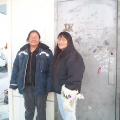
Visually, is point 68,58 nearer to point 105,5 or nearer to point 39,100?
point 39,100

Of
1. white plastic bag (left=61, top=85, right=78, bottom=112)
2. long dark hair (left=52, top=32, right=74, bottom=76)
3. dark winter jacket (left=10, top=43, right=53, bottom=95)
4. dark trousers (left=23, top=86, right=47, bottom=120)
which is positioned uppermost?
long dark hair (left=52, top=32, right=74, bottom=76)

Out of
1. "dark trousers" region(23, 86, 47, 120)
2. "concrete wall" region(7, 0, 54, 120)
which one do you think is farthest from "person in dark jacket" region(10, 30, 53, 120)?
"concrete wall" region(7, 0, 54, 120)

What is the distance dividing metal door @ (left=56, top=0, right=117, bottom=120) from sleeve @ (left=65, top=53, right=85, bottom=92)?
60 centimetres

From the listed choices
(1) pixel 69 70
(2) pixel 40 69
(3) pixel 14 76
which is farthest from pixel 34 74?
(1) pixel 69 70

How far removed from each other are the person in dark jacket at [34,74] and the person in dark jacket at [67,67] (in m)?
0.25

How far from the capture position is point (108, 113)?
8.30 ft

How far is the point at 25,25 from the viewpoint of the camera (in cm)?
299

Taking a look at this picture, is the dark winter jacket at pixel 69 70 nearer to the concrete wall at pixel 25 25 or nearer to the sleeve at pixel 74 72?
the sleeve at pixel 74 72

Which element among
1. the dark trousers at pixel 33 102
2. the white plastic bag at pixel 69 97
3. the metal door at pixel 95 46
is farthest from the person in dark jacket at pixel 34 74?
the metal door at pixel 95 46

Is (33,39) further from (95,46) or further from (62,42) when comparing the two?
(95,46)

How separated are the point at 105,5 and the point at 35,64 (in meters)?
1.57

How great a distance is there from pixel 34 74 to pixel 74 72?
835mm

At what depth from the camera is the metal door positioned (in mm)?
2418

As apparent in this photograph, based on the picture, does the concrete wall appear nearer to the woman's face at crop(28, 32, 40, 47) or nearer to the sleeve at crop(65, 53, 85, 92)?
the woman's face at crop(28, 32, 40, 47)
